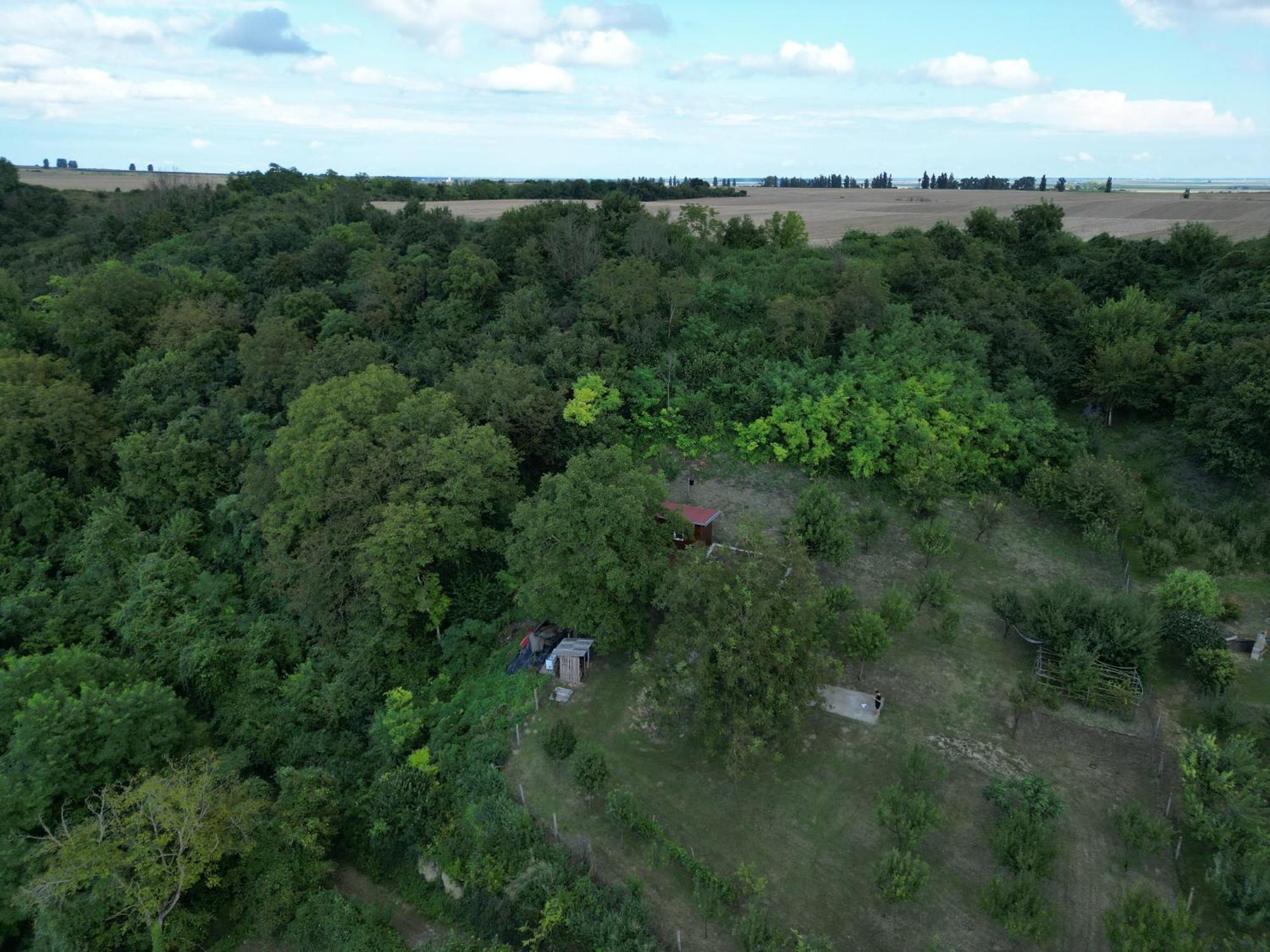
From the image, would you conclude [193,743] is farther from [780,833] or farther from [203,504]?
[780,833]

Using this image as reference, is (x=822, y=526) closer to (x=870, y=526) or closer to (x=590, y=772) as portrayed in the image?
(x=870, y=526)

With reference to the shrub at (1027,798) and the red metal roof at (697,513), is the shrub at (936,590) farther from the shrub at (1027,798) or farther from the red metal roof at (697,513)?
the red metal roof at (697,513)

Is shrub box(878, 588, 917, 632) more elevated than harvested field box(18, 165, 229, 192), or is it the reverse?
harvested field box(18, 165, 229, 192)

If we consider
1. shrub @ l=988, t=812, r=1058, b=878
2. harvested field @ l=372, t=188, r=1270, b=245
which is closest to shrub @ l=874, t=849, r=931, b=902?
shrub @ l=988, t=812, r=1058, b=878

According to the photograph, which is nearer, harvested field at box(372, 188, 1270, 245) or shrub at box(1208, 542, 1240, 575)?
shrub at box(1208, 542, 1240, 575)

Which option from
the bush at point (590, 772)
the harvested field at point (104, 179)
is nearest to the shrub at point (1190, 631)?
the bush at point (590, 772)

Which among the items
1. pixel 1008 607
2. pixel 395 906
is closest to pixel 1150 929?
pixel 1008 607

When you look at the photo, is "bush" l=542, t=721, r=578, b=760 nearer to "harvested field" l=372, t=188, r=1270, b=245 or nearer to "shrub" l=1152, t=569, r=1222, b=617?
"shrub" l=1152, t=569, r=1222, b=617

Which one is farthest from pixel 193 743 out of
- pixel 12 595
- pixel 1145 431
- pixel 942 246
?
pixel 942 246
